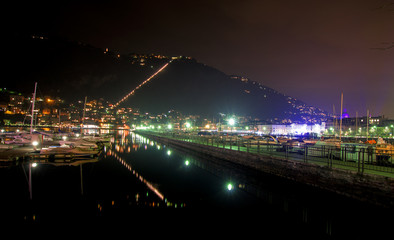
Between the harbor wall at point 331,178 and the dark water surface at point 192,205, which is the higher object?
the harbor wall at point 331,178

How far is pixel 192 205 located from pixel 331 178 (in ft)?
24.5

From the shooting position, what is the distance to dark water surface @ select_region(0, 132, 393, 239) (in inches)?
379

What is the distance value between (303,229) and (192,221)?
4.57 m

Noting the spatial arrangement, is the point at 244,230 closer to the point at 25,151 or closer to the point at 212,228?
the point at 212,228

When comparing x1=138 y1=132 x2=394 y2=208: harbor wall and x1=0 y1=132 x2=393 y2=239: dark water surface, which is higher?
x1=138 y1=132 x2=394 y2=208: harbor wall

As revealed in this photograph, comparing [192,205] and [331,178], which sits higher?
[331,178]

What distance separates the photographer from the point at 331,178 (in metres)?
12.4

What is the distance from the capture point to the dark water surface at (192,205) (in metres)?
9.62

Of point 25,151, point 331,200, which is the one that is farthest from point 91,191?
point 25,151

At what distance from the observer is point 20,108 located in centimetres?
12144

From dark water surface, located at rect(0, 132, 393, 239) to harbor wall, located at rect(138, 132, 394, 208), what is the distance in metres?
0.43

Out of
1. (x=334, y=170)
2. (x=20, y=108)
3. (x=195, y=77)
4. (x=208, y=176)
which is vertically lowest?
(x=208, y=176)

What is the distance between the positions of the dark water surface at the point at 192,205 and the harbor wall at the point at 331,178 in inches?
16.8

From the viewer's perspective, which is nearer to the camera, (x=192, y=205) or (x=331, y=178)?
(x=192, y=205)
